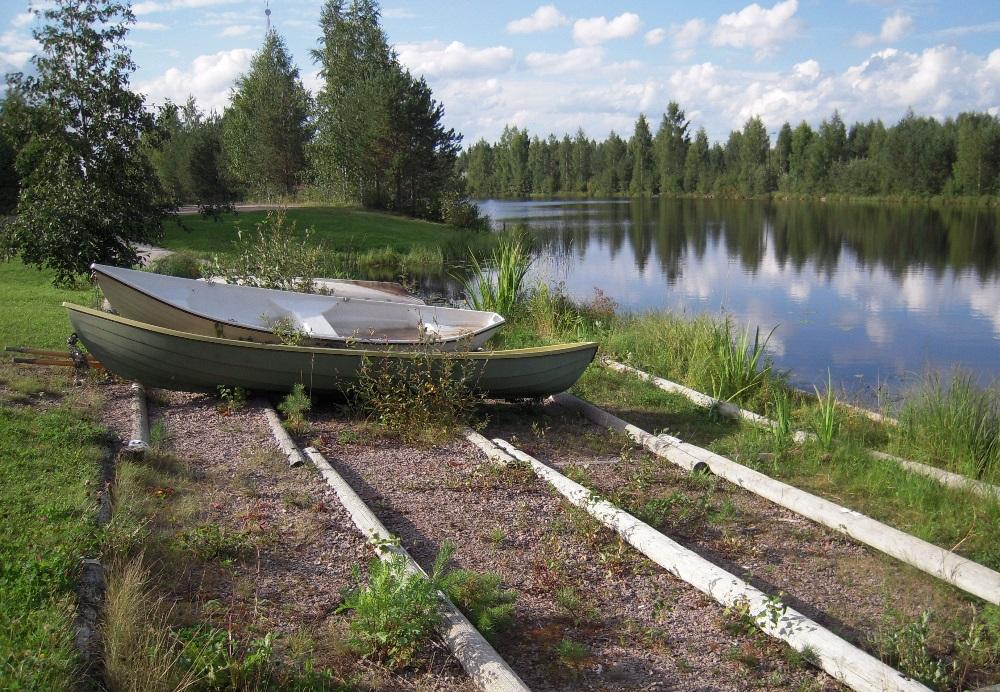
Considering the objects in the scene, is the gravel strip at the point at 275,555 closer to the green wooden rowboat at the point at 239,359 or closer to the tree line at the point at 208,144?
the green wooden rowboat at the point at 239,359

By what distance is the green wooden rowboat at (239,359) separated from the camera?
25.2 feet

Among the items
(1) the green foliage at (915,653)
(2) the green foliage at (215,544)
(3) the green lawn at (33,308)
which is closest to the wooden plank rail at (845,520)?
(1) the green foliage at (915,653)

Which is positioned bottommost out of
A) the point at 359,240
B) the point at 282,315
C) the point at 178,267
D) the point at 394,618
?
the point at 394,618

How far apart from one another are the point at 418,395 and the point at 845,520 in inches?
154

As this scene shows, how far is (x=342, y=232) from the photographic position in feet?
104

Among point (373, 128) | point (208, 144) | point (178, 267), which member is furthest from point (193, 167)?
point (178, 267)

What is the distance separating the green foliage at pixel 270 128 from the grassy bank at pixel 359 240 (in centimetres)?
1043

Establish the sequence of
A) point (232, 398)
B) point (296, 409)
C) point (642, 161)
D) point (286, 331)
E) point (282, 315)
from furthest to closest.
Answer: point (642, 161) → point (282, 315) → point (286, 331) → point (232, 398) → point (296, 409)

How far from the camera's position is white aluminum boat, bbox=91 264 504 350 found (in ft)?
28.2

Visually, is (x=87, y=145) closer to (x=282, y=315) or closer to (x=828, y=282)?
(x=282, y=315)

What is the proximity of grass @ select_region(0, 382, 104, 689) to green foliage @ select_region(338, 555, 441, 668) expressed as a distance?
3.87 feet

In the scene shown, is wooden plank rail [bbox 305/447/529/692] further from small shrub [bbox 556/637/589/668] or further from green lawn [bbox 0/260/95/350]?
green lawn [bbox 0/260/95/350]

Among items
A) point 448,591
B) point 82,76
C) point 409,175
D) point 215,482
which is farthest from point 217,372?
point 409,175

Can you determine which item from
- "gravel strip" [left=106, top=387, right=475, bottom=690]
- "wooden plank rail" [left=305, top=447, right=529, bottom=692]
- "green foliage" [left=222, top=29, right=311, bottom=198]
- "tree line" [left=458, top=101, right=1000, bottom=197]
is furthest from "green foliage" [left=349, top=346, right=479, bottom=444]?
"tree line" [left=458, top=101, right=1000, bottom=197]
